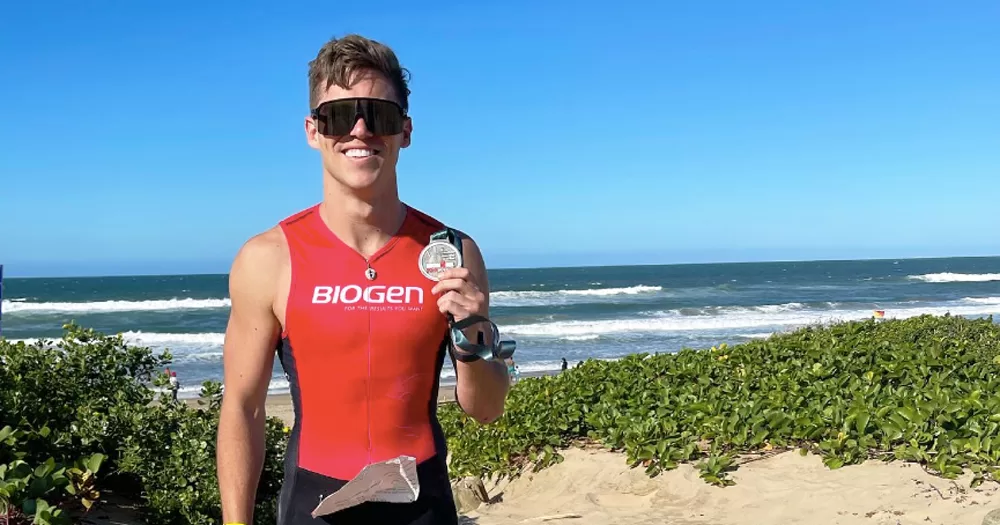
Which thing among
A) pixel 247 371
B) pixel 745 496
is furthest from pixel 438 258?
pixel 745 496

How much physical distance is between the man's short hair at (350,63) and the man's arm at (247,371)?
0.47 metres

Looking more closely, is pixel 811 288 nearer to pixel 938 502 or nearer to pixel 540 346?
pixel 540 346

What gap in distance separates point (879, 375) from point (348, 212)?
19.7 feet

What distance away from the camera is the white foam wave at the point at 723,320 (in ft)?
112

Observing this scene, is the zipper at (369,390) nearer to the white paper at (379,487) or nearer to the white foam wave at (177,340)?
the white paper at (379,487)

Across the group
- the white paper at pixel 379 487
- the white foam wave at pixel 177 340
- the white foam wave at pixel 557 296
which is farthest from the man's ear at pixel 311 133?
the white foam wave at pixel 557 296

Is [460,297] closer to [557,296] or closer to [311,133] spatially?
[311,133]

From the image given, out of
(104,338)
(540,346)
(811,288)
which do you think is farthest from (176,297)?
(104,338)

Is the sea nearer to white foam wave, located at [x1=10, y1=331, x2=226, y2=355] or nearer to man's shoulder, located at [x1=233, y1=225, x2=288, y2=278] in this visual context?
white foam wave, located at [x1=10, y1=331, x2=226, y2=355]

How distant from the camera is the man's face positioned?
2176mm

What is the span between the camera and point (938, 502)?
5.06m

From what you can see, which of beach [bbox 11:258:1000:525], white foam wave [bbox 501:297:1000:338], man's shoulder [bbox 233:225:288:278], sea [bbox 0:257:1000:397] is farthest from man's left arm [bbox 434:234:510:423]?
white foam wave [bbox 501:297:1000:338]

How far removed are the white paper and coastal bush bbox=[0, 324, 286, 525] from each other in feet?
7.35

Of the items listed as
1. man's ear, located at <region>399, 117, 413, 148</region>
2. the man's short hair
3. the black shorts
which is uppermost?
the man's short hair
